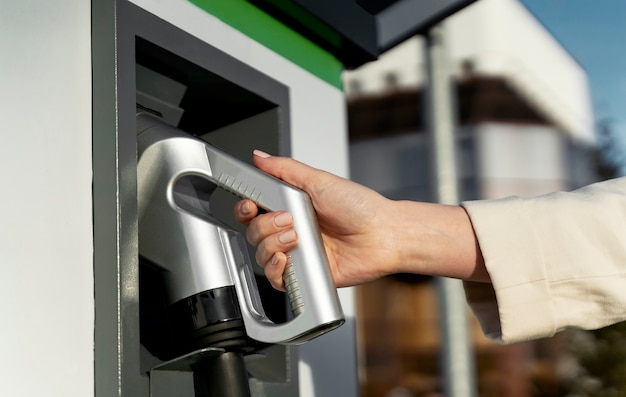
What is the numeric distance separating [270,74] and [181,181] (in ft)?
1.00

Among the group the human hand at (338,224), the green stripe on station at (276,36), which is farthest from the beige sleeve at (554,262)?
the green stripe on station at (276,36)

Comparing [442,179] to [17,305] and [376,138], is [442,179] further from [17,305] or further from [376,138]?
[376,138]

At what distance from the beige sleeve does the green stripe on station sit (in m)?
0.39

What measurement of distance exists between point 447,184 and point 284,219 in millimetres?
1220

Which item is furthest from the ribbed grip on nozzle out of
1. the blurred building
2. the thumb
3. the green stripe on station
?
the blurred building

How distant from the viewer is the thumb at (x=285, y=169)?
946 mm

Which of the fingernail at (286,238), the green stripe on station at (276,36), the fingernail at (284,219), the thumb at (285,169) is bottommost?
the fingernail at (286,238)

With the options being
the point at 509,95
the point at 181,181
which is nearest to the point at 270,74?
the point at 181,181

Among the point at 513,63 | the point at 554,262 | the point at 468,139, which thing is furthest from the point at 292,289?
the point at 513,63

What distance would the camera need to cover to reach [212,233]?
865 mm

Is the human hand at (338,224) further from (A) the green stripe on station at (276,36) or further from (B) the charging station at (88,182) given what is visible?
(A) the green stripe on station at (276,36)

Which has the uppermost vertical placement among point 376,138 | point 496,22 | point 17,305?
point 496,22

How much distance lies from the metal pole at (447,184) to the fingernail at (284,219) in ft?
3.87

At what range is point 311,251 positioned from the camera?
84cm
